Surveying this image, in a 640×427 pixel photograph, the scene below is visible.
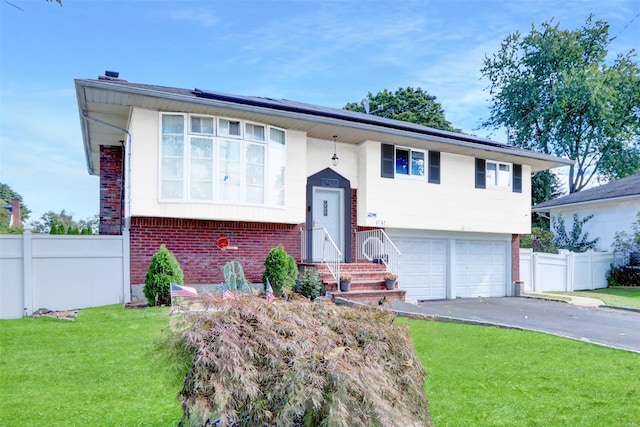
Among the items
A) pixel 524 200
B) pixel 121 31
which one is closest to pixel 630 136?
pixel 524 200

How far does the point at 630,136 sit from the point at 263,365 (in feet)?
119

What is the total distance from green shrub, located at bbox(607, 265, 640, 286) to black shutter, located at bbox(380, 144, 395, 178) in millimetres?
12809

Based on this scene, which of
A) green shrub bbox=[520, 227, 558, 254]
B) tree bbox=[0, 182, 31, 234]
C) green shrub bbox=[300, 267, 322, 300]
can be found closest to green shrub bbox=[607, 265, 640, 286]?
green shrub bbox=[520, 227, 558, 254]

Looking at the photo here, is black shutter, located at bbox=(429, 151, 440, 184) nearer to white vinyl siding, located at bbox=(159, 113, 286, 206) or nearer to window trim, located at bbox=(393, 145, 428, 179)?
window trim, located at bbox=(393, 145, 428, 179)

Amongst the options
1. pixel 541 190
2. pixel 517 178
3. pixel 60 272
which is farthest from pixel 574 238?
pixel 60 272

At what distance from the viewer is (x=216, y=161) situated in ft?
35.5

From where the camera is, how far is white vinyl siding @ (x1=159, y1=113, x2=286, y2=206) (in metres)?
10.6

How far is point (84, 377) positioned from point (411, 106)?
3133cm

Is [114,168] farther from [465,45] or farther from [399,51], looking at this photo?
[465,45]

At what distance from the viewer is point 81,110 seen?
426 inches

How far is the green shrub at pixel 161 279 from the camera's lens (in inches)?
374

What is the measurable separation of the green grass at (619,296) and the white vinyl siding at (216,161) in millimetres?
11325

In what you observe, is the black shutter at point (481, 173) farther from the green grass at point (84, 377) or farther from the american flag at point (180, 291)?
the green grass at point (84, 377)

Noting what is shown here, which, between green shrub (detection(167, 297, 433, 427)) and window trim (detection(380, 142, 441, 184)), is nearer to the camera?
green shrub (detection(167, 297, 433, 427))
